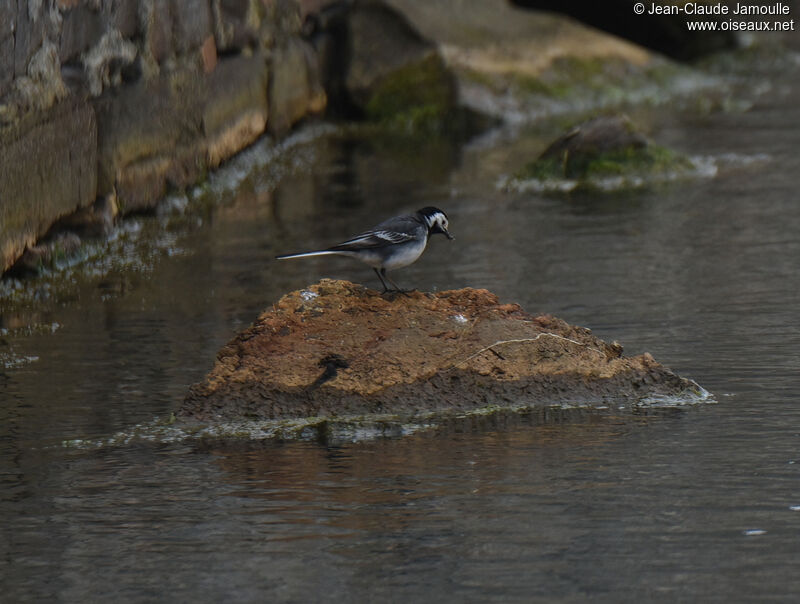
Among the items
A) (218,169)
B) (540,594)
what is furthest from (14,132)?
(540,594)

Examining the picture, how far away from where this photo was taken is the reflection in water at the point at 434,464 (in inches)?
142

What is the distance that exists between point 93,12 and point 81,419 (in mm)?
3964

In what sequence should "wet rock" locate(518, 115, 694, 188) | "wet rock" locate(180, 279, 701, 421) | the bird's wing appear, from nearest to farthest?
"wet rock" locate(180, 279, 701, 421)
the bird's wing
"wet rock" locate(518, 115, 694, 188)

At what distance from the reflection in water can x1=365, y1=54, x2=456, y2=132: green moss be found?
510 cm

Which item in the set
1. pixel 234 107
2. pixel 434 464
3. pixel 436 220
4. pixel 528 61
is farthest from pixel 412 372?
pixel 528 61

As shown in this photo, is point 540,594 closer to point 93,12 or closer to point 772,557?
point 772,557

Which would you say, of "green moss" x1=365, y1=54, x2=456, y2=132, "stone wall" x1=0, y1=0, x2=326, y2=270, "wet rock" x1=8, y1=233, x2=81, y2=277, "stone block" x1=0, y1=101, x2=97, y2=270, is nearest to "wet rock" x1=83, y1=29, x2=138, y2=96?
"stone wall" x1=0, y1=0, x2=326, y2=270

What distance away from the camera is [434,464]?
4395 mm

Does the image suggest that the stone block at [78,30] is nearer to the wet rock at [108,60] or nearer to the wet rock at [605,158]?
the wet rock at [108,60]

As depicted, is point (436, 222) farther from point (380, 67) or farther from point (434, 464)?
point (380, 67)

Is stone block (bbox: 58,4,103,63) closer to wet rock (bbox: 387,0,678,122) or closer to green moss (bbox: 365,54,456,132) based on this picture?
green moss (bbox: 365,54,456,132)

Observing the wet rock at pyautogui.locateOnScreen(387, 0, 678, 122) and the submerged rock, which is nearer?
the submerged rock

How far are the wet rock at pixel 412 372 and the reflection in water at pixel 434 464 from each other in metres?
0.17

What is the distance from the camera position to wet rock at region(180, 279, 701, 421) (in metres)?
4.89
